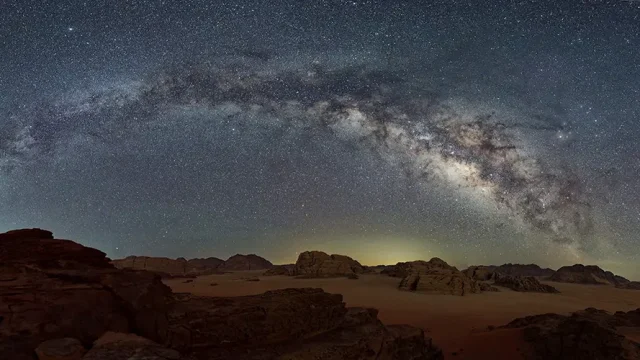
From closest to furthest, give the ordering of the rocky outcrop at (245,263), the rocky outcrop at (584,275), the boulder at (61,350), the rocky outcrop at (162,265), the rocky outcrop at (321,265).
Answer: the boulder at (61,350) < the rocky outcrop at (321,265) < the rocky outcrop at (162,265) < the rocky outcrop at (584,275) < the rocky outcrop at (245,263)

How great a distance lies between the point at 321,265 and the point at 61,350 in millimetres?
45120

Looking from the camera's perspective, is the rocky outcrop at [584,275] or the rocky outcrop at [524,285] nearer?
the rocky outcrop at [524,285]

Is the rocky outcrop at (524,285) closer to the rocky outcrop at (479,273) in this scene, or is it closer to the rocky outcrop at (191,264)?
the rocky outcrop at (479,273)

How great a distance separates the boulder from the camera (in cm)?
562

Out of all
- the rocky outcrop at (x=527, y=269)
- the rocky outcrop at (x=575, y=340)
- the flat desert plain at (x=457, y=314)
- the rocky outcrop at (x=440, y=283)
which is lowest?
the flat desert plain at (x=457, y=314)

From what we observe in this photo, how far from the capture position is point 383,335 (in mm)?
10992

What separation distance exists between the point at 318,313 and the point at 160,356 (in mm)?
5855

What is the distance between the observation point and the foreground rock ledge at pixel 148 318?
6.35m

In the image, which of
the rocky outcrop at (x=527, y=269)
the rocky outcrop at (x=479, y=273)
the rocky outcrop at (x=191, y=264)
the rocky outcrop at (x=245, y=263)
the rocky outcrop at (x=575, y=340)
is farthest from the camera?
the rocky outcrop at (x=527, y=269)

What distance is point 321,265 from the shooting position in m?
49.8

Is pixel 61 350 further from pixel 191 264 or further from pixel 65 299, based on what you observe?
pixel 191 264

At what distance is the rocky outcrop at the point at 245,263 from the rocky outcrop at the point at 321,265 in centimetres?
3281

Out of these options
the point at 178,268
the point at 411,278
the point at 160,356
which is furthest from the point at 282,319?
the point at 178,268

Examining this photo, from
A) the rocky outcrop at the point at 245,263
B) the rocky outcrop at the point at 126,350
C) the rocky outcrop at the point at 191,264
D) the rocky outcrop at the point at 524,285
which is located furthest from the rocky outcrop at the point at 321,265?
the rocky outcrop at the point at 126,350
